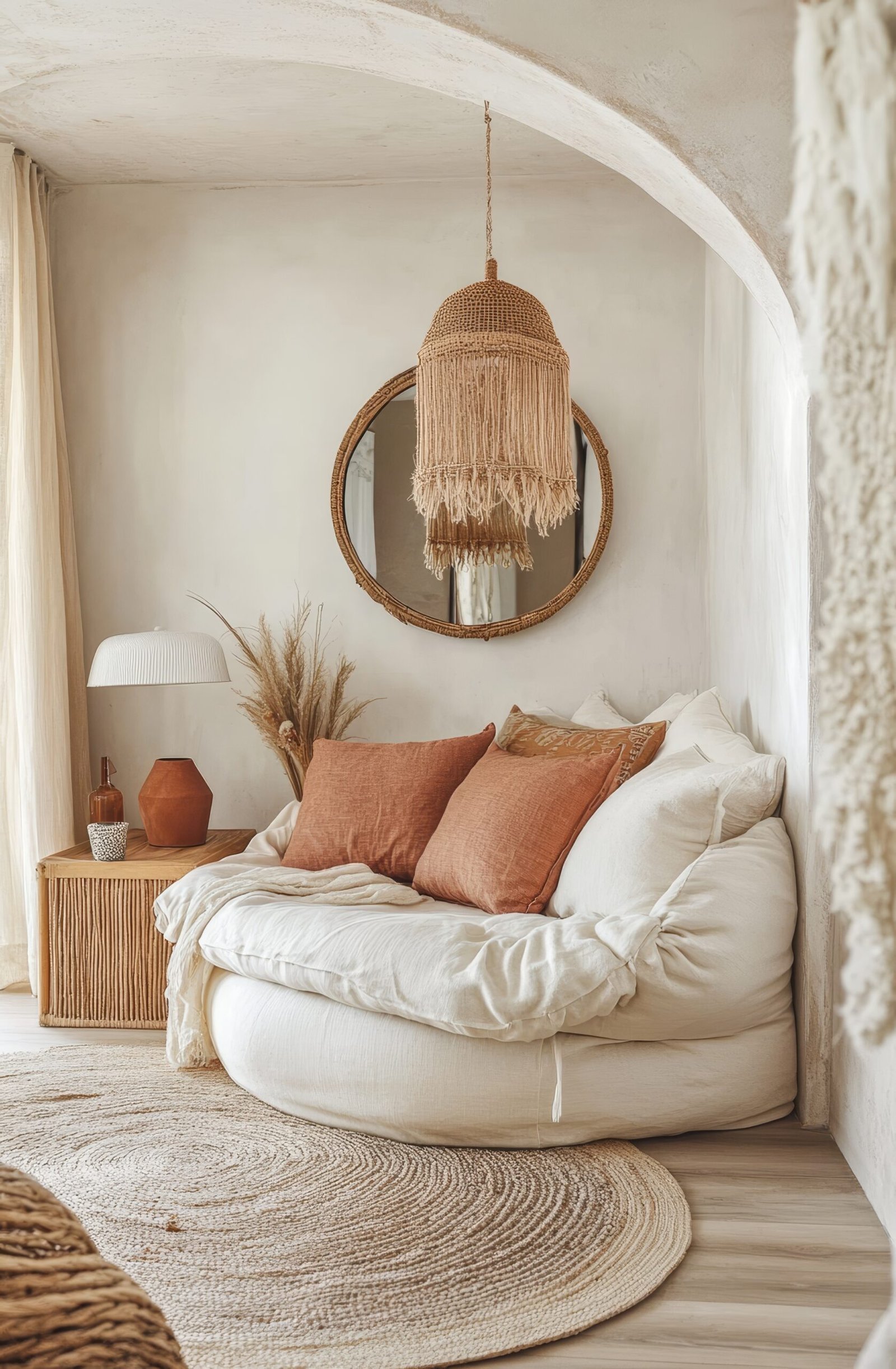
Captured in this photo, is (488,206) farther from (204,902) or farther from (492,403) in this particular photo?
(204,902)

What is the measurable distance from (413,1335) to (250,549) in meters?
2.93

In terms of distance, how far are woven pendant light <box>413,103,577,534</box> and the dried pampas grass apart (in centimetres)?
116

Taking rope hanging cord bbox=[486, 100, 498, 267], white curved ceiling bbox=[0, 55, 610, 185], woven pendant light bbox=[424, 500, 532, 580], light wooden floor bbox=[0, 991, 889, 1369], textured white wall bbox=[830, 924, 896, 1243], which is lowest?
light wooden floor bbox=[0, 991, 889, 1369]

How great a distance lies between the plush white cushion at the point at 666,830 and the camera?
2.67 metres

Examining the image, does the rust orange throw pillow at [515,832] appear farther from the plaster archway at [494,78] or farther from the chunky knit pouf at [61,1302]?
the chunky knit pouf at [61,1302]

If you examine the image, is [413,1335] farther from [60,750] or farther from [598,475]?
[598,475]

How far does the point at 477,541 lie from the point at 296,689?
2.75 ft

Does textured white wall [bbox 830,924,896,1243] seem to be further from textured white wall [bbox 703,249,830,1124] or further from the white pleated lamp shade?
the white pleated lamp shade

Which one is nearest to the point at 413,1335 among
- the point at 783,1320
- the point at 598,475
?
the point at 783,1320

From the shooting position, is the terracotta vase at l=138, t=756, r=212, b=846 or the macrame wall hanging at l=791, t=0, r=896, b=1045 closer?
the macrame wall hanging at l=791, t=0, r=896, b=1045

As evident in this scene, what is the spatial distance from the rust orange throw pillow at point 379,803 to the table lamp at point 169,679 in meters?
0.36

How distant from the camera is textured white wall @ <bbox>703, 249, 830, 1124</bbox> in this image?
2.50 meters

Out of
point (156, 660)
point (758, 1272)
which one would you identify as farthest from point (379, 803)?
point (758, 1272)

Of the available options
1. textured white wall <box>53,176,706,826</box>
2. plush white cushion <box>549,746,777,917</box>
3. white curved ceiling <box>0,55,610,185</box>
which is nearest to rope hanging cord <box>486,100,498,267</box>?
white curved ceiling <box>0,55,610,185</box>
